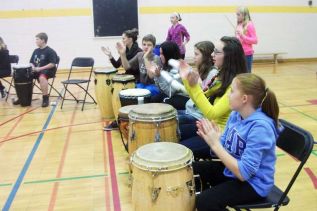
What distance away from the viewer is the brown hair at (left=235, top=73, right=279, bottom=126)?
6.49 feet

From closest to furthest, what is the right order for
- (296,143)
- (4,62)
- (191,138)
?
(296,143)
(191,138)
(4,62)

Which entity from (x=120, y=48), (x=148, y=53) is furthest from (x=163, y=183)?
(x=120, y=48)

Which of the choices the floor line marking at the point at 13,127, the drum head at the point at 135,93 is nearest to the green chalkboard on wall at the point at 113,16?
the floor line marking at the point at 13,127

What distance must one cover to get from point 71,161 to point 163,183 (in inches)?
84.8

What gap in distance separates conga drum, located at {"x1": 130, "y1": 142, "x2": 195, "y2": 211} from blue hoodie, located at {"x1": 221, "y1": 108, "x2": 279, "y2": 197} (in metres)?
0.30

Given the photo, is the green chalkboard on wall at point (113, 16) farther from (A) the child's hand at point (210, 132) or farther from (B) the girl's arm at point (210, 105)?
(A) the child's hand at point (210, 132)

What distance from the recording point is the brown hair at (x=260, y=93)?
198 cm

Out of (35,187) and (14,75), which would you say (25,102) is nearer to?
(14,75)

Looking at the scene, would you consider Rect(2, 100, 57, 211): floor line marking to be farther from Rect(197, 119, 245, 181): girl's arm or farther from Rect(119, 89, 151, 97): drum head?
Rect(197, 119, 245, 181): girl's arm

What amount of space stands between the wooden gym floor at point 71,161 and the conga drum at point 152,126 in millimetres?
604

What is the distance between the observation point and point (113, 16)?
945 centimetres

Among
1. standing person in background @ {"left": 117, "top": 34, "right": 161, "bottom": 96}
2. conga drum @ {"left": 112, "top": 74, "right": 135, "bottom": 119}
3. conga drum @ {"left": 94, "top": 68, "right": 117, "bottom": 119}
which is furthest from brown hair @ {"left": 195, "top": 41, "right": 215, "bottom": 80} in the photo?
conga drum @ {"left": 94, "top": 68, "right": 117, "bottom": 119}

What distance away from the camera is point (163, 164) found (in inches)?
78.0

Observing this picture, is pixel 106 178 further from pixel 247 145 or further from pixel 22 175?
pixel 247 145
